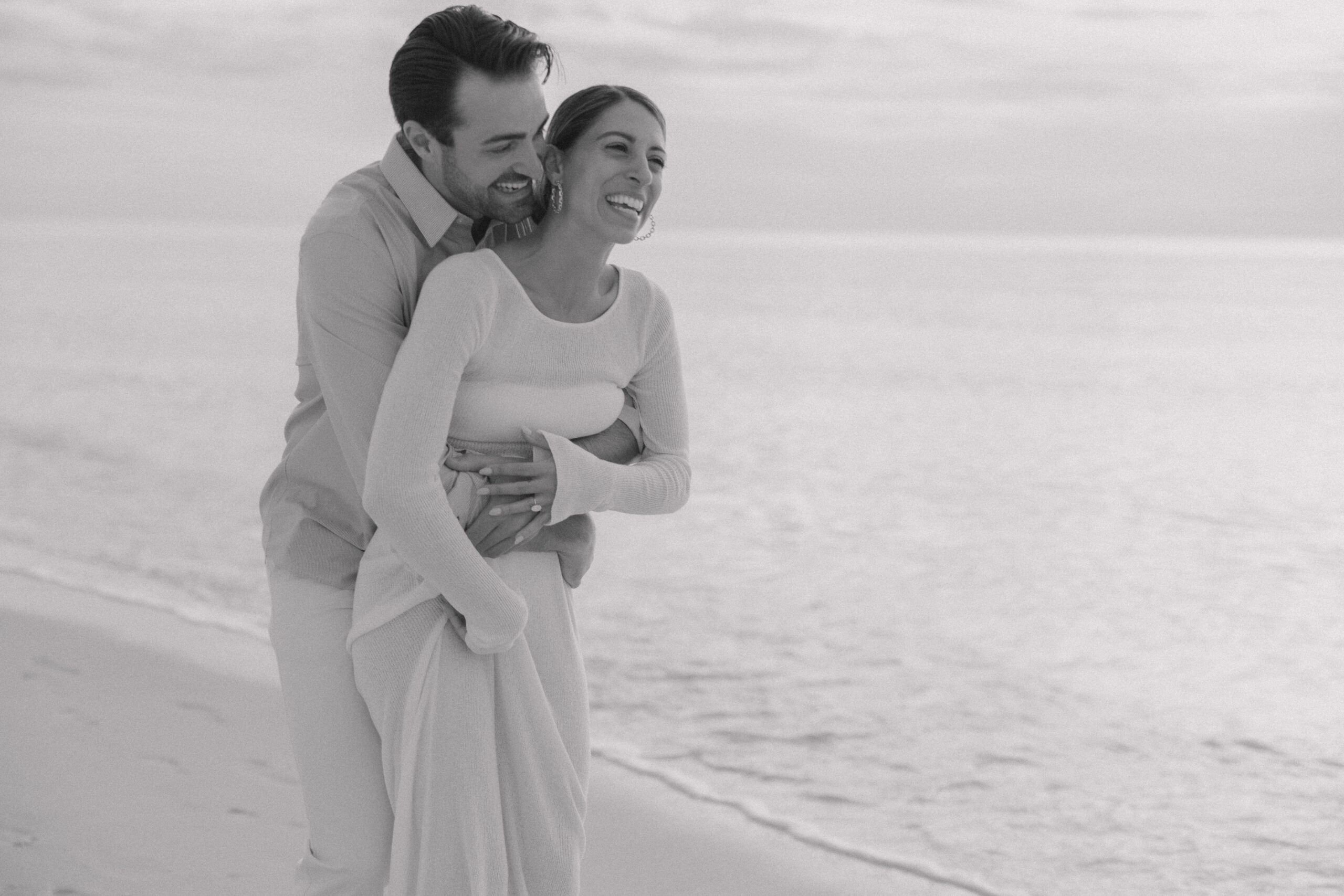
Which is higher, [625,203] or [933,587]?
[933,587]

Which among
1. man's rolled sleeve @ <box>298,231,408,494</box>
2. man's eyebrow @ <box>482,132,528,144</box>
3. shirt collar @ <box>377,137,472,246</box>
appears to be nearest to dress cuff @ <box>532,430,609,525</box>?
man's rolled sleeve @ <box>298,231,408,494</box>

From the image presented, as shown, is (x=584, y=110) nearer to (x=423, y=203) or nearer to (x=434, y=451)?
(x=423, y=203)

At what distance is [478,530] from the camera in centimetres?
247

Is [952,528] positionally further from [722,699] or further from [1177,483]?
[722,699]

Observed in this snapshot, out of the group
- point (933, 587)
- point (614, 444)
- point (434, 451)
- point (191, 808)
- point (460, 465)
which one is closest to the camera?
point (434, 451)

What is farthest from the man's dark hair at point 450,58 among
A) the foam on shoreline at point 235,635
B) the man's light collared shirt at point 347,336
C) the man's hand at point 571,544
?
A: the foam on shoreline at point 235,635

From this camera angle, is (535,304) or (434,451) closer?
(434,451)

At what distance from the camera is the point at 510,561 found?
8.45 feet

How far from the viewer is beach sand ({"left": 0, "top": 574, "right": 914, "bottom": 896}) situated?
433cm

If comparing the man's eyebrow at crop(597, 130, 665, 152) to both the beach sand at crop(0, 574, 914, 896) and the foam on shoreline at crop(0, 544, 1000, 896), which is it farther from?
the foam on shoreline at crop(0, 544, 1000, 896)

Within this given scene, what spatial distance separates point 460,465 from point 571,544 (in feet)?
0.99

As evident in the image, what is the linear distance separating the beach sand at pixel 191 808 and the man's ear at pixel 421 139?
260 centimetres

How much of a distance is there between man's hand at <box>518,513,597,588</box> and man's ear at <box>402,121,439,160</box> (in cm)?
71

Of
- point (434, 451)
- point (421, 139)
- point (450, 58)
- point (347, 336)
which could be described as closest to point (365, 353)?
point (347, 336)
